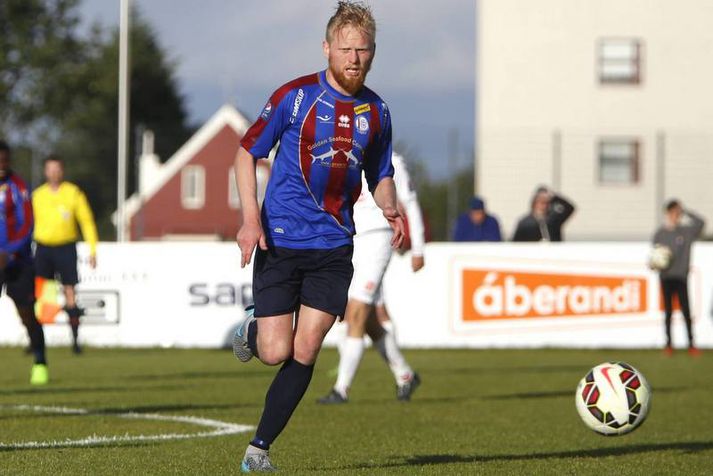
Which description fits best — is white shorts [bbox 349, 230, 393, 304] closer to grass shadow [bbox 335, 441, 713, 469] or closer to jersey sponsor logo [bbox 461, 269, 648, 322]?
grass shadow [bbox 335, 441, 713, 469]

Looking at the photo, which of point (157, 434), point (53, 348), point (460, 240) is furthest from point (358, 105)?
point (460, 240)

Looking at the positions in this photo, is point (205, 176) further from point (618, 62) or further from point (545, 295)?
point (545, 295)

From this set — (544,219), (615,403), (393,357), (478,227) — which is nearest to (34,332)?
(393,357)

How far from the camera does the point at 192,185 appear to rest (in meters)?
66.5

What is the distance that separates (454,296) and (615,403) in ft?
41.2

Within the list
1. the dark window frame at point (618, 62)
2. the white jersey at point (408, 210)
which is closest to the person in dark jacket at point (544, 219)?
the white jersey at point (408, 210)

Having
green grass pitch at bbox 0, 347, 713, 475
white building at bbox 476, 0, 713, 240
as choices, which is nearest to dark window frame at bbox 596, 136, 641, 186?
white building at bbox 476, 0, 713, 240

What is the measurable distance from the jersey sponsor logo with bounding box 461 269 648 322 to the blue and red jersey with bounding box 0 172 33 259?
936cm

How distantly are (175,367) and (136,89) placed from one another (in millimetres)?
74997

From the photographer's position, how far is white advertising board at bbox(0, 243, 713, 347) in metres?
20.8

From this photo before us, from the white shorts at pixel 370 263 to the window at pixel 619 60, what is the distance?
30.8 m

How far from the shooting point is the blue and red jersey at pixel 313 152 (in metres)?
7.01

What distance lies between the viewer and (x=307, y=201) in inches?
280

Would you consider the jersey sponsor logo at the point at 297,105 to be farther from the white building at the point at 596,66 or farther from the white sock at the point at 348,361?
the white building at the point at 596,66
